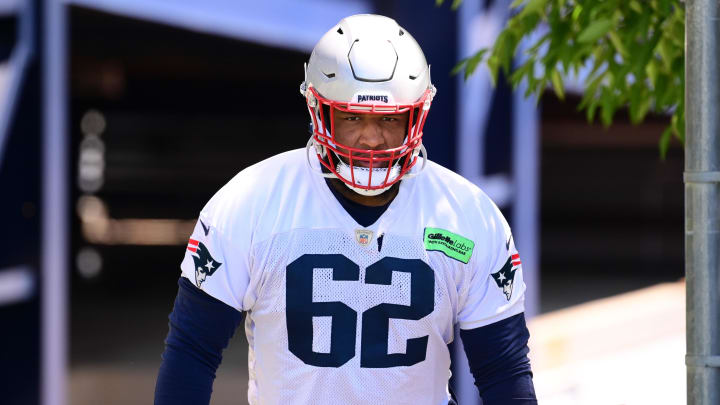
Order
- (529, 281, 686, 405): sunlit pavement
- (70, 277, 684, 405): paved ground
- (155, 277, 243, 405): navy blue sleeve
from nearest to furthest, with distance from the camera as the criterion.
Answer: (155, 277, 243, 405): navy blue sleeve < (529, 281, 686, 405): sunlit pavement < (70, 277, 684, 405): paved ground

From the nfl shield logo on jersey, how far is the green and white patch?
5.1 inches

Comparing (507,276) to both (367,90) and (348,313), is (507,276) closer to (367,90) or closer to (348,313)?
(348,313)

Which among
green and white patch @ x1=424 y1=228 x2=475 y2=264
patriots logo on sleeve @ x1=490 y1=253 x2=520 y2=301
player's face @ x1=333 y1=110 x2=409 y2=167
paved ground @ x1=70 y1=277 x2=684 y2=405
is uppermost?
player's face @ x1=333 y1=110 x2=409 y2=167

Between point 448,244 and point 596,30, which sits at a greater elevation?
point 596,30

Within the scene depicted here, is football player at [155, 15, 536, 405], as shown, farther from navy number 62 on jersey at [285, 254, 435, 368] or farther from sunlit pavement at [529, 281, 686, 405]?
sunlit pavement at [529, 281, 686, 405]

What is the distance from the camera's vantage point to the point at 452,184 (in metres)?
2.44

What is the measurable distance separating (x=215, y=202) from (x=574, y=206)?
23.9 meters

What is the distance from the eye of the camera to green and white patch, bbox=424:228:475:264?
232 centimetres

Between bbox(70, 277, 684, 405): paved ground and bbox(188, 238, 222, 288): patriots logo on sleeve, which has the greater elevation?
bbox(188, 238, 222, 288): patriots logo on sleeve

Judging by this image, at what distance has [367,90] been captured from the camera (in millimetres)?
2297

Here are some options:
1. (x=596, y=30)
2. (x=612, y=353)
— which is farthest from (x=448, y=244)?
(x=612, y=353)

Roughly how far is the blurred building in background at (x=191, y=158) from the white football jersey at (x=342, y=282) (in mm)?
3600

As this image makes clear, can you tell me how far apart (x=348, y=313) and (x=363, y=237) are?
18 centimetres

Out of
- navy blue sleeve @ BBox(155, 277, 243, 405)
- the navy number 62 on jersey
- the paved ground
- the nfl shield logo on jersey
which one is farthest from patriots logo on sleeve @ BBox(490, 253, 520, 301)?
the paved ground
